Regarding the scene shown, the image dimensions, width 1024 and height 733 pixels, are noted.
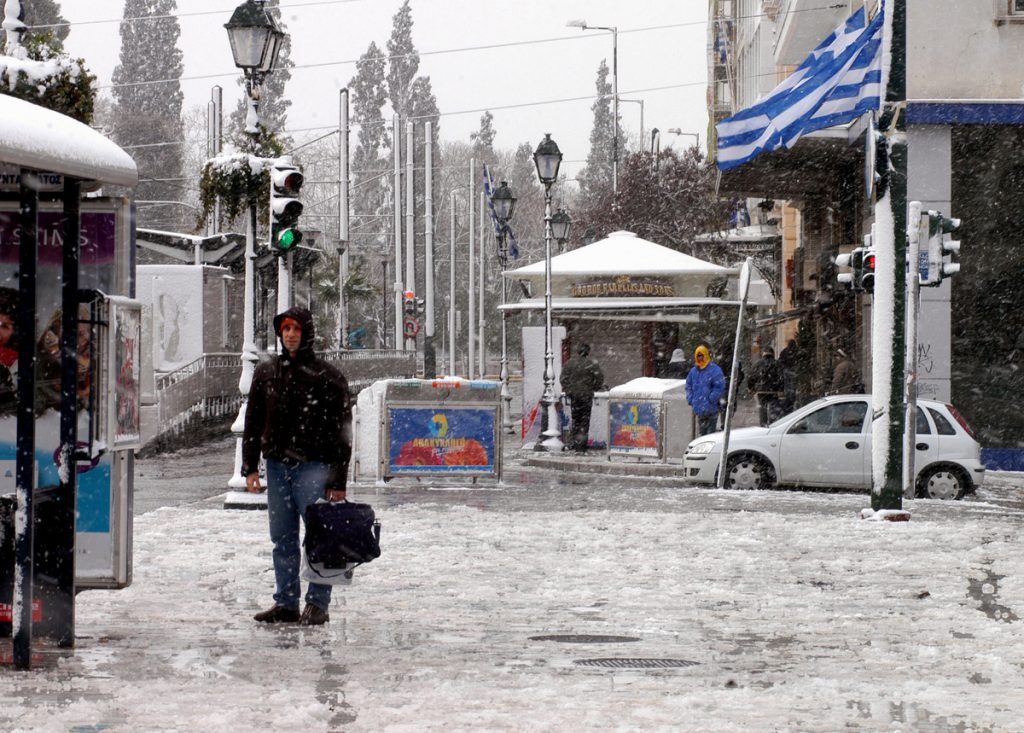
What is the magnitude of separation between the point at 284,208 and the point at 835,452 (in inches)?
296

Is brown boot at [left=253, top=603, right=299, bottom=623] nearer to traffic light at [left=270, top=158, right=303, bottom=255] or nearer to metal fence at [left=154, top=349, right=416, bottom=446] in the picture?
traffic light at [left=270, top=158, right=303, bottom=255]

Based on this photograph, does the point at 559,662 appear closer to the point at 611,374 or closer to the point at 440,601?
the point at 440,601

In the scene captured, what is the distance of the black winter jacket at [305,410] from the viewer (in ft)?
29.5

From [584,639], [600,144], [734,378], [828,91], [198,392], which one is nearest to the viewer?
[584,639]

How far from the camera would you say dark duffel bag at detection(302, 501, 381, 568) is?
8766 mm

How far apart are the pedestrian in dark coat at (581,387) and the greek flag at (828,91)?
449cm

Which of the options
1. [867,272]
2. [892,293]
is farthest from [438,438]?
[892,293]

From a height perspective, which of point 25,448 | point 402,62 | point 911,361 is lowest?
point 25,448

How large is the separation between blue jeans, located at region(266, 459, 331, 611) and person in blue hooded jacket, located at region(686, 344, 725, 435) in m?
15.0

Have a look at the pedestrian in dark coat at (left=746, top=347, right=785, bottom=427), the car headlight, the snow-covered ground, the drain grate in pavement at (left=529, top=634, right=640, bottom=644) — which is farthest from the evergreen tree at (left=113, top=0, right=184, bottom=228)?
the drain grate in pavement at (left=529, top=634, right=640, bottom=644)

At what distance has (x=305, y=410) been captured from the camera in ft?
29.6

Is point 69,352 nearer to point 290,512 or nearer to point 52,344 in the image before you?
point 52,344

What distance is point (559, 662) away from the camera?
7.93 meters

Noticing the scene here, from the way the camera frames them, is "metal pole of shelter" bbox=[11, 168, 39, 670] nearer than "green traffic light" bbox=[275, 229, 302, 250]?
Yes
